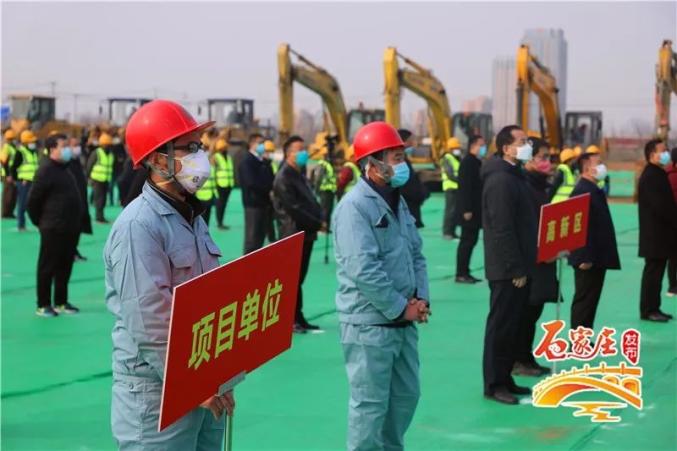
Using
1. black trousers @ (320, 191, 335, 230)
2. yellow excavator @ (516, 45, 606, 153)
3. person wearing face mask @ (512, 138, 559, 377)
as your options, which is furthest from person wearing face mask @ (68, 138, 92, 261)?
yellow excavator @ (516, 45, 606, 153)

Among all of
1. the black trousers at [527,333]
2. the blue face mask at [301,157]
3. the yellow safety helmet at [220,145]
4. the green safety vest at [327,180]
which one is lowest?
the black trousers at [527,333]

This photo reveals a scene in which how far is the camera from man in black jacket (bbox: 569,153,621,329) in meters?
8.37

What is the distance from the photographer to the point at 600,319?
397 inches

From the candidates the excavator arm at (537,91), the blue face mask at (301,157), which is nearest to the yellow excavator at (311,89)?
the excavator arm at (537,91)

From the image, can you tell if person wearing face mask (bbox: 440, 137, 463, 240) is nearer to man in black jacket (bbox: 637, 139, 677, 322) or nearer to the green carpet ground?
the green carpet ground

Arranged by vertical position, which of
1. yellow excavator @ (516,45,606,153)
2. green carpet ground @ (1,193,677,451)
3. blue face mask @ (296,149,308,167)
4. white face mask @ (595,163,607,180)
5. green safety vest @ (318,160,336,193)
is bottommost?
green carpet ground @ (1,193,677,451)

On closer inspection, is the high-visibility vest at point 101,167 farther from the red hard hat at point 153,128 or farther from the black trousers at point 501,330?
the red hard hat at point 153,128

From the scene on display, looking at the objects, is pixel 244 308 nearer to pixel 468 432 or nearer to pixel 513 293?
pixel 468 432

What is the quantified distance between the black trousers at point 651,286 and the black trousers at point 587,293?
5.59 feet

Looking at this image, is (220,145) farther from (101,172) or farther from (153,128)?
(153,128)

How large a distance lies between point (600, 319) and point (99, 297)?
5050 mm

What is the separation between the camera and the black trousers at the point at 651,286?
999cm

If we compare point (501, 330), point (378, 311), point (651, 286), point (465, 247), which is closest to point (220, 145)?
point (465, 247)

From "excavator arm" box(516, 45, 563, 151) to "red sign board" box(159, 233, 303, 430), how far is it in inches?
936
